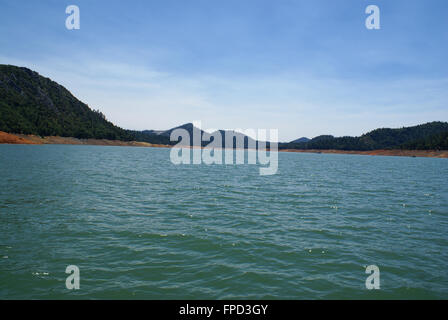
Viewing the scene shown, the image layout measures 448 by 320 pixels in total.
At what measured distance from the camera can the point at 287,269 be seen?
12.9 metres

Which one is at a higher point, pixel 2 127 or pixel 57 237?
pixel 2 127

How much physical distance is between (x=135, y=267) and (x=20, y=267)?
5.39 meters

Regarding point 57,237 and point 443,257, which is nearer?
point 443,257

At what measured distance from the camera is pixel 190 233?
1767 centimetres

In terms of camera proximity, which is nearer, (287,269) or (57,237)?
(287,269)
